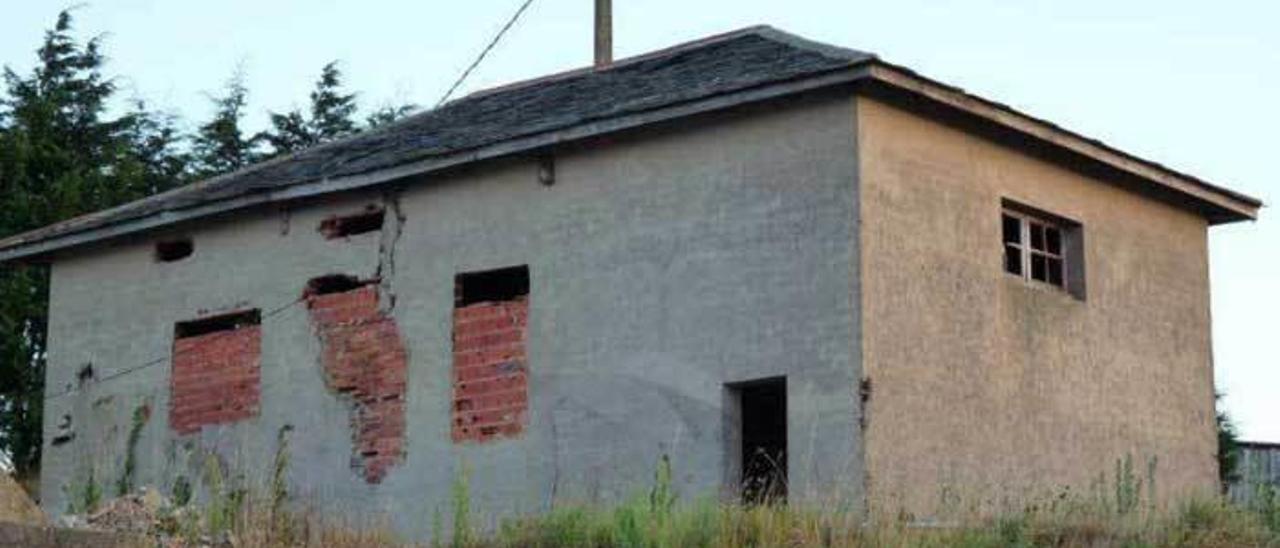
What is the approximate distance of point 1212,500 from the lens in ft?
60.3

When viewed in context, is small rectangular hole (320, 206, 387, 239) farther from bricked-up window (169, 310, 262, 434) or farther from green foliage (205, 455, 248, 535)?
green foliage (205, 455, 248, 535)

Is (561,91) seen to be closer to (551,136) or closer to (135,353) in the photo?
(551,136)

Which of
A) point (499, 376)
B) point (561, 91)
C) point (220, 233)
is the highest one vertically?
point (561, 91)

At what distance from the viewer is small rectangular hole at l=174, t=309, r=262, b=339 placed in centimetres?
2431

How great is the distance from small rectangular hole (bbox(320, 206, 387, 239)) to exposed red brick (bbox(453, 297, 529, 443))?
1.63 meters

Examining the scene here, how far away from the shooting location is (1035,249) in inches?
883

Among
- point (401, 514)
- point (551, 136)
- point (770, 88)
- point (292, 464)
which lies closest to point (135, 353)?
point (292, 464)

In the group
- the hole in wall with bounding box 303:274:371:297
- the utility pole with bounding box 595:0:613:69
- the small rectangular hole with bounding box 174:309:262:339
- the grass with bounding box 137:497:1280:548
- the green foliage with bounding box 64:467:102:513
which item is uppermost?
the utility pole with bounding box 595:0:613:69

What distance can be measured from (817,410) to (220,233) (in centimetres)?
759

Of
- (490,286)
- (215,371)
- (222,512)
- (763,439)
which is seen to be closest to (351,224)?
(490,286)

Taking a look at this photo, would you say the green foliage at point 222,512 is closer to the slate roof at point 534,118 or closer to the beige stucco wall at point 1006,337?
the beige stucco wall at point 1006,337

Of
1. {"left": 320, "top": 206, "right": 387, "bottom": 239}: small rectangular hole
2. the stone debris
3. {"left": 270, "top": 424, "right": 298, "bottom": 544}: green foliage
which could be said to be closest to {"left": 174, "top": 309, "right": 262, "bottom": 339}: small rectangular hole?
{"left": 320, "top": 206, "right": 387, "bottom": 239}: small rectangular hole

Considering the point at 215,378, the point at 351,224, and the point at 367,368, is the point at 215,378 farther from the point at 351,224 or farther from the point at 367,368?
the point at 351,224

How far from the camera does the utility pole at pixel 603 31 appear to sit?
27.2 meters
